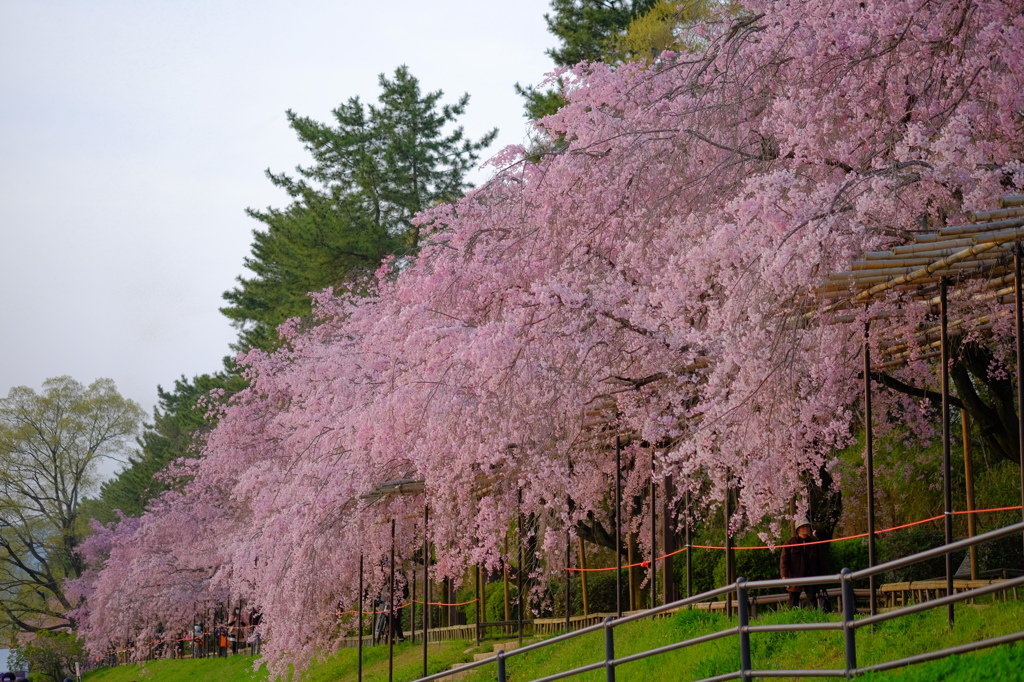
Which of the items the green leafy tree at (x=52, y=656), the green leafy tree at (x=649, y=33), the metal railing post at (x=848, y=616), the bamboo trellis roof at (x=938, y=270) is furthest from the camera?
the green leafy tree at (x=52, y=656)

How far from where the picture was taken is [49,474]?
57.9m

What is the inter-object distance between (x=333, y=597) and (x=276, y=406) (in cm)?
1370

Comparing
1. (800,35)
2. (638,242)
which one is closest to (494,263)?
(638,242)

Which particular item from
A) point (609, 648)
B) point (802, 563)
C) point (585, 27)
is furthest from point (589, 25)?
point (609, 648)

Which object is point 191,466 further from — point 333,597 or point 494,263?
point 494,263

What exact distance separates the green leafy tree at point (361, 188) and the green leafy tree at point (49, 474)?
19361 mm

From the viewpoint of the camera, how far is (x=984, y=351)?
15055mm

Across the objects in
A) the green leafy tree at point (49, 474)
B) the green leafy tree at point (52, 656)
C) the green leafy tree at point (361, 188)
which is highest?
the green leafy tree at point (361, 188)

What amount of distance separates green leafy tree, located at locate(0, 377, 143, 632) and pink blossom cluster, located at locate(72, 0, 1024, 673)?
36955 millimetres

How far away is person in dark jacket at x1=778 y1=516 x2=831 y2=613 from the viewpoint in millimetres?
14805

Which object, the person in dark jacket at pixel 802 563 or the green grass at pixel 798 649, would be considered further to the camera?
the person in dark jacket at pixel 802 563

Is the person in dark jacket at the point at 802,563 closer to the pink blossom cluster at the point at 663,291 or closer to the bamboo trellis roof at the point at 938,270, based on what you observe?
the pink blossom cluster at the point at 663,291

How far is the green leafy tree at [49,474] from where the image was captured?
2189 inches

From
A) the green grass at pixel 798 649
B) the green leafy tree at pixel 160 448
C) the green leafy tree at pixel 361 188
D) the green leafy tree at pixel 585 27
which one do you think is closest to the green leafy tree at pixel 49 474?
the green leafy tree at pixel 160 448
